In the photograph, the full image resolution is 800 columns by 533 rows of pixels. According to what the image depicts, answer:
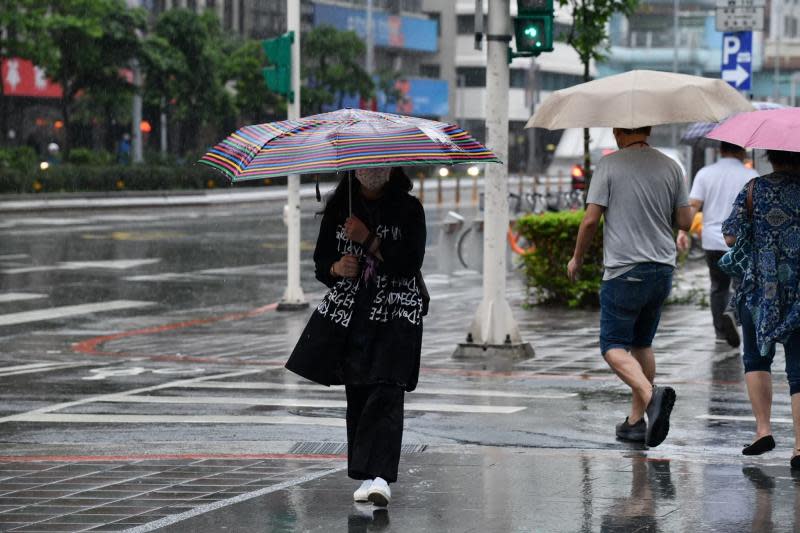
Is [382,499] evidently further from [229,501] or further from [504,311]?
[504,311]

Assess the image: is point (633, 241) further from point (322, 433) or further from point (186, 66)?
point (186, 66)

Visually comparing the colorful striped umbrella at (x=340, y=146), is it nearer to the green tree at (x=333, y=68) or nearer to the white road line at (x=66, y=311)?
the white road line at (x=66, y=311)

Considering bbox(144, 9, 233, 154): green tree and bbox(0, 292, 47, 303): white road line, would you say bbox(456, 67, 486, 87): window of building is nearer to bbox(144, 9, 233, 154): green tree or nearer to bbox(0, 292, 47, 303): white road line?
bbox(144, 9, 233, 154): green tree

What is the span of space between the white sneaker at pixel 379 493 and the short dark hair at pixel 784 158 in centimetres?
276

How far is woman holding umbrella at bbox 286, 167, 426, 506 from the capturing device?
6.69m

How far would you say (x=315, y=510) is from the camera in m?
6.57

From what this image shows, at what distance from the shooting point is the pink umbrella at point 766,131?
7.42 meters

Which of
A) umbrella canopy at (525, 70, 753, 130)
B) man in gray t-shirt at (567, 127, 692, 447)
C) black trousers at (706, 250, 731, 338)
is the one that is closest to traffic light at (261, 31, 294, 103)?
black trousers at (706, 250, 731, 338)

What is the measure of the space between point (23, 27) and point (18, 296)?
24994mm

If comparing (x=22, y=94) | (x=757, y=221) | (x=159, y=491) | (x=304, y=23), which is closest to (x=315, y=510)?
(x=159, y=491)

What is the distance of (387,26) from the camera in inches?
3135

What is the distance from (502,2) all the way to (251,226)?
2202 centimetres

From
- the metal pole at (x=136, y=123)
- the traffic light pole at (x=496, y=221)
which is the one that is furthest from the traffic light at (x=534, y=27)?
the metal pole at (x=136, y=123)

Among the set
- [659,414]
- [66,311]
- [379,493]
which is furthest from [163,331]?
[379,493]
